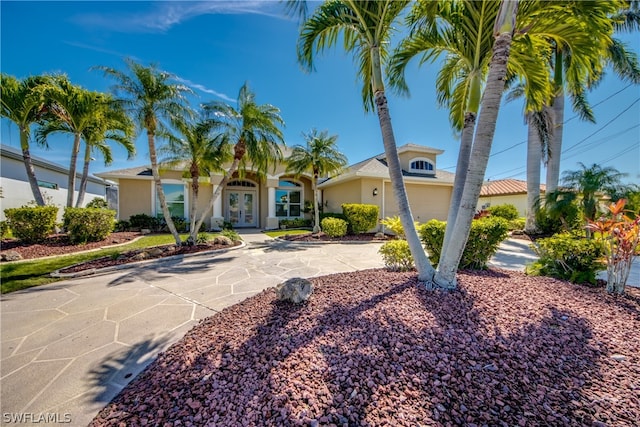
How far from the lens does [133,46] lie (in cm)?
754

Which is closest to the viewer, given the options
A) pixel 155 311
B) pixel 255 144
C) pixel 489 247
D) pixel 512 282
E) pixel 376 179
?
pixel 155 311

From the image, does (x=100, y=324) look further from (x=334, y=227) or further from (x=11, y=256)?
(x=334, y=227)

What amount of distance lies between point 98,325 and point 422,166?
736 inches

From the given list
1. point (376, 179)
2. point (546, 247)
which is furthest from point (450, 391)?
point (376, 179)

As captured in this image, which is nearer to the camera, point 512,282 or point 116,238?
point 512,282

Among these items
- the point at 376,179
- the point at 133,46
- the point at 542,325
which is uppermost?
the point at 133,46

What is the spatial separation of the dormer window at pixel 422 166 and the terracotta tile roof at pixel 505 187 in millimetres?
11612

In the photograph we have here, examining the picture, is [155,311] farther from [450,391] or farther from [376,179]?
[376,179]

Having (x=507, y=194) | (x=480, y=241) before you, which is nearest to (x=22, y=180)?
(x=480, y=241)

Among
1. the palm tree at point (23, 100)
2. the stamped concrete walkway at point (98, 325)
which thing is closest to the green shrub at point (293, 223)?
the stamped concrete walkway at point (98, 325)

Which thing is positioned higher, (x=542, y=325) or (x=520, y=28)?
(x=520, y=28)

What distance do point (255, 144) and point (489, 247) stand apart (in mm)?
8393

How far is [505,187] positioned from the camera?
90.1 ft

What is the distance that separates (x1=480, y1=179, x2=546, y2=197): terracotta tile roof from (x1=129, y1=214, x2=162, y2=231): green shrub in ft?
97.3
